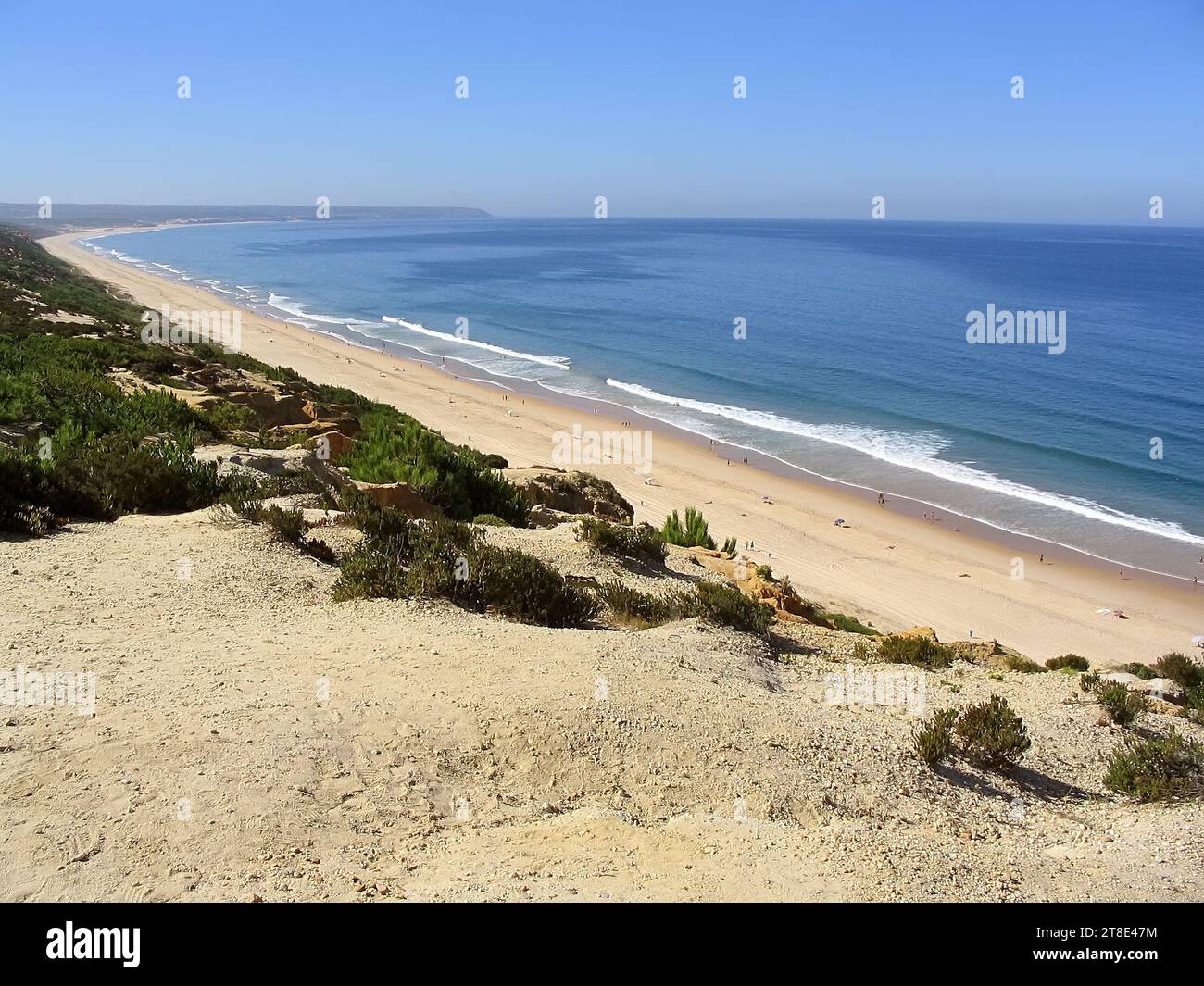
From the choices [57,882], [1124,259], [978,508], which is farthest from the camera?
[1124,259]

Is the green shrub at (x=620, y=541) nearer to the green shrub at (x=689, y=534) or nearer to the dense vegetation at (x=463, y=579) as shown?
the dense vegetation at (x=463, y=579)

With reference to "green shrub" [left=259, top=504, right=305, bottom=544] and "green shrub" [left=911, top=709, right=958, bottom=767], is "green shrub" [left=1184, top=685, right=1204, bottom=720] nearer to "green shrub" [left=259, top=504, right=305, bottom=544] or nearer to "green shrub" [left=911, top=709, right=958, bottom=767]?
"green shrub" [left=911, top=709, right=958, bottom=767]

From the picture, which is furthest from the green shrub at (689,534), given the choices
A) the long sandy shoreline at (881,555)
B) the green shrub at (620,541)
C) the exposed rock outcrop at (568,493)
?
the long sandy shoreline at (881,555)

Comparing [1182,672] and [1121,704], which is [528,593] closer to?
[1121,704]
